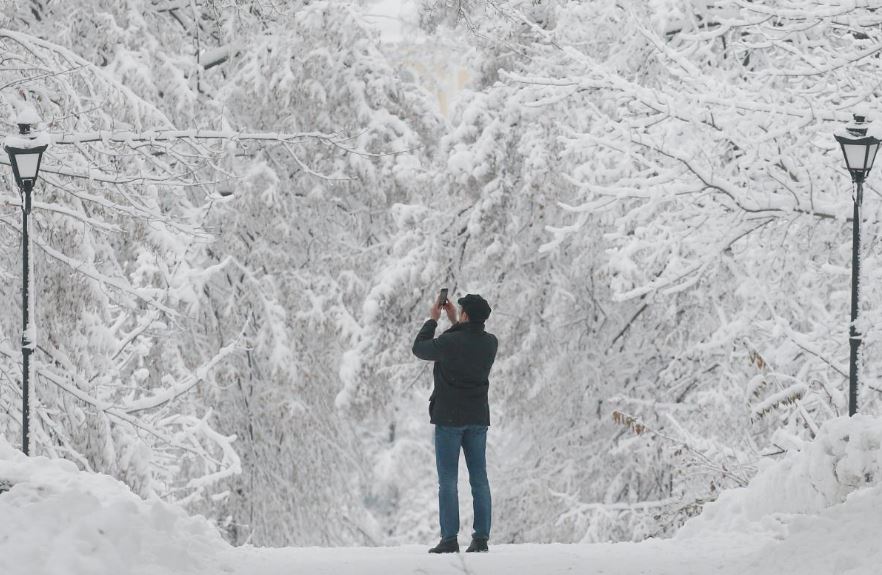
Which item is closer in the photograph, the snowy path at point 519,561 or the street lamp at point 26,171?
the snowy path at point 519,561

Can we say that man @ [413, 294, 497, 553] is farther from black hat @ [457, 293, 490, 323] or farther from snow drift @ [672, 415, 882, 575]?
snow drift @ [672, 415, 882, 575]

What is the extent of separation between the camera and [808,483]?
1010cm

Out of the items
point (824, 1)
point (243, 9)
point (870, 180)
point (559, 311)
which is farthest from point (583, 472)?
point (824, 1)

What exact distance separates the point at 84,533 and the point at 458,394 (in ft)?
8.55

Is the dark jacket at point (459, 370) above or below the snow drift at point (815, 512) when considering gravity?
above

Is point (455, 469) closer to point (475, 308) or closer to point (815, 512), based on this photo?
point (475, 308)

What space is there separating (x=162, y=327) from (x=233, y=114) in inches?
302

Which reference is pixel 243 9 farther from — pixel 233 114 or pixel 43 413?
pixel 43 413

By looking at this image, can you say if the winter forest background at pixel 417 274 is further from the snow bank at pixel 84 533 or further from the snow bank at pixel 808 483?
the snow bank at pixel 84 533

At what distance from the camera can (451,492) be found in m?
9.54

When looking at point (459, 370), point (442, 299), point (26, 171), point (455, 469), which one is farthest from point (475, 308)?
point (26, 171)

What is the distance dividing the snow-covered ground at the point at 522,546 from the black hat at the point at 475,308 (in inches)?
57.9

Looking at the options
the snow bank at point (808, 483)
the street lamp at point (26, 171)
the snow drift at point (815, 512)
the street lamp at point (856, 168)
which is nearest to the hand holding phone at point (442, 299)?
the snow drift at point (815, 512)

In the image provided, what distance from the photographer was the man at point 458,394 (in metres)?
9.29
